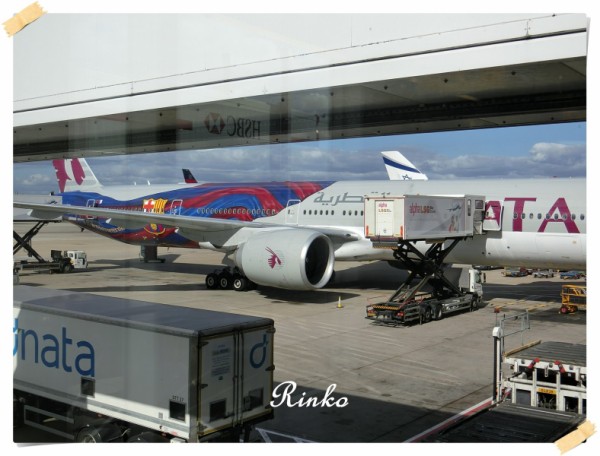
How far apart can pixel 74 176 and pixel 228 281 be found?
9.18 feet

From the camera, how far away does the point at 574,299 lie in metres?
7.25

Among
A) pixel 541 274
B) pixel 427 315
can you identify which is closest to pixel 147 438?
pixel 427 315

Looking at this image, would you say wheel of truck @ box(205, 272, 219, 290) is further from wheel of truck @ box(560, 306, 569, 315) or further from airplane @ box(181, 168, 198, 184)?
wheel of truck @ box(560, 306, 569, 315)

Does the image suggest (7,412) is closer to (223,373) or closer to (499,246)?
(223,373)

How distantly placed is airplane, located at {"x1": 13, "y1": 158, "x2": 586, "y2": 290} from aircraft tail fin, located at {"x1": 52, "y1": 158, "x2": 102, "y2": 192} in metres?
0.01

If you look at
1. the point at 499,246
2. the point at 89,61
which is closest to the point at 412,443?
the point at 89,61

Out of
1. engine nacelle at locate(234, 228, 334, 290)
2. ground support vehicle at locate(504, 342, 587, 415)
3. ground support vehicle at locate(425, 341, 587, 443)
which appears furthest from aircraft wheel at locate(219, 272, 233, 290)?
ground support vehicle at locate(504, 342, 587, 415)

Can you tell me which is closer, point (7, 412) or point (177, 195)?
point (7, 412)

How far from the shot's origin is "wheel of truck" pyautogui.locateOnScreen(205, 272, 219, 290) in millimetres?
8336

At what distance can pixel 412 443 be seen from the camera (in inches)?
218

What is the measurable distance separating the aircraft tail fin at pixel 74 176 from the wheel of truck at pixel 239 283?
2606 millimetres

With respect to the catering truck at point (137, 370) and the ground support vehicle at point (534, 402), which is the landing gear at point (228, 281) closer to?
the catering truck at point (137, 370)
